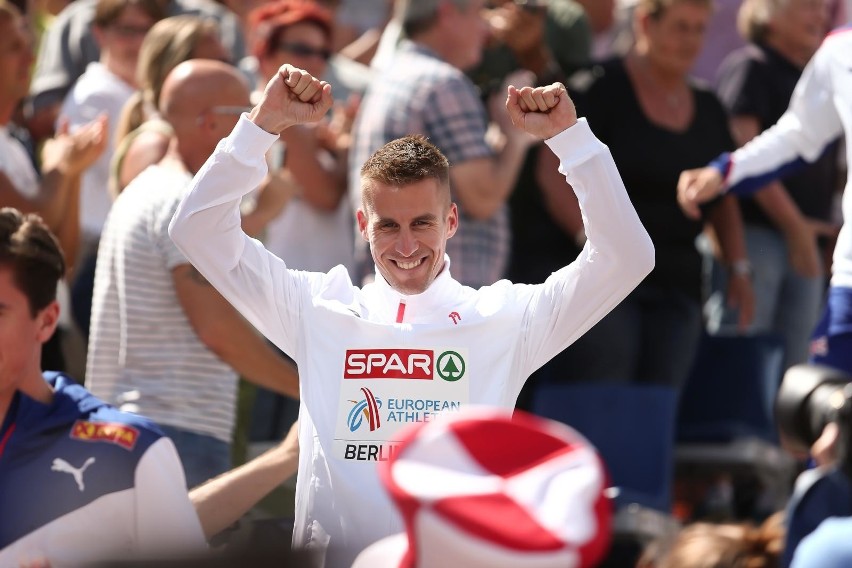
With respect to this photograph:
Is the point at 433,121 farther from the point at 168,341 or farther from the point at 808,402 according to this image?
the point at 808,402

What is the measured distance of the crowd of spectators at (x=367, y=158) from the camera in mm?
4953

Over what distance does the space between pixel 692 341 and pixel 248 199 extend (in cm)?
215

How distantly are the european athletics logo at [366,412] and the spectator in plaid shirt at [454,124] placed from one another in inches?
89.8

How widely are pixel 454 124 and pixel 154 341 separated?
1.58 metres

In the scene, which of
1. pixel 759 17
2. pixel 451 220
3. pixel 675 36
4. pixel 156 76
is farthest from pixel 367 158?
pixel 759 17

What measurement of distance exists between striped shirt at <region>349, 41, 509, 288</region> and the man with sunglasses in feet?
3.56

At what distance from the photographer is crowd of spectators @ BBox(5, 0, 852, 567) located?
495cm

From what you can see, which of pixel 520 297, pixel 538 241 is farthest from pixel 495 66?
pixel 520 297

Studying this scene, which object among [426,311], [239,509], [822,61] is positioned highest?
[822,61]

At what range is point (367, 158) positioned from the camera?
5.22m

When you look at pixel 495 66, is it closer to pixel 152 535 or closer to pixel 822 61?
pixel 822 61

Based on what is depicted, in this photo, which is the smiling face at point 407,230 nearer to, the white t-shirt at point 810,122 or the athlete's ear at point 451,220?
the athlete's ear at point 451,220

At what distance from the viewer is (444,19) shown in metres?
6.14

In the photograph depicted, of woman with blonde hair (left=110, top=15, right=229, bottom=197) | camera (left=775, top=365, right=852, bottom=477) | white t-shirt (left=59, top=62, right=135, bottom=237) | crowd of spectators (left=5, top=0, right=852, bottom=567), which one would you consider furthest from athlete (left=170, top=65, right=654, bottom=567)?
white t-shirt (left=59, top=62, right=135, bottom=237)
